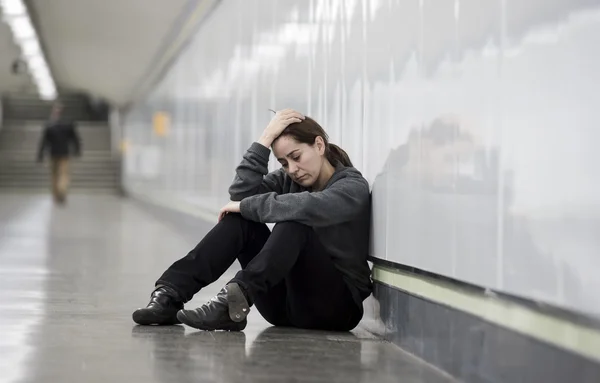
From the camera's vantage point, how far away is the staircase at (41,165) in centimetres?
3966

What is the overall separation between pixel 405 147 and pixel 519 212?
5.03 feet

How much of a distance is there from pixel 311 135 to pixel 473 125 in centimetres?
154

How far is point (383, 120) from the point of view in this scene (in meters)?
5.31

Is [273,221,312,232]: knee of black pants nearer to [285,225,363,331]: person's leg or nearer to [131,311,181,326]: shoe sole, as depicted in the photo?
[285,225,363,331]: person's leg

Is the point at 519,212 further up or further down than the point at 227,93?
further down

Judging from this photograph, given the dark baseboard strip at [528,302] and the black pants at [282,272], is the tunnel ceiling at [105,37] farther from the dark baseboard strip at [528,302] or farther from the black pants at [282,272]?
the dark baseboard strip at [528,302]

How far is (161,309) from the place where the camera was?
526 centimetres

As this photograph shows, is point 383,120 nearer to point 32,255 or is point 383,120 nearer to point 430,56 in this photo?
point 430,56

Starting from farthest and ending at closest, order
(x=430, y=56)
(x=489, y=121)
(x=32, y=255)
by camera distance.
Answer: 1. (x=32, y=255)
2. (x=430, y=56)
3. (x=489, y=121)

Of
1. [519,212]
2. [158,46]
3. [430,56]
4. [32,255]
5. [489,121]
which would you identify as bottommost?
[32,255]

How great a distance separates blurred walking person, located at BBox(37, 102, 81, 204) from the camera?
26281 millimetres

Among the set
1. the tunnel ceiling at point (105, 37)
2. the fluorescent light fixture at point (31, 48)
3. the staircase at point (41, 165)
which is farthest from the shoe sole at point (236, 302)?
the staircase at point (41, 165)

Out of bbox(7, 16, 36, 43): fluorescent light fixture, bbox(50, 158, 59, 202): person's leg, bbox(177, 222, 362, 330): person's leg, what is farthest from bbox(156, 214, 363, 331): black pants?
bbox(50, 158, 59, 202): person's leg

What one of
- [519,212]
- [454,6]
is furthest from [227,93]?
[519,212]
